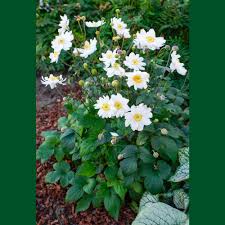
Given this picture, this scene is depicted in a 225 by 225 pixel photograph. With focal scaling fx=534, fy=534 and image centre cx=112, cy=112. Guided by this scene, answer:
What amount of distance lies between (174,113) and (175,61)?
380mm

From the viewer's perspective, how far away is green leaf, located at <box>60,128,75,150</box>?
3459 millimetres

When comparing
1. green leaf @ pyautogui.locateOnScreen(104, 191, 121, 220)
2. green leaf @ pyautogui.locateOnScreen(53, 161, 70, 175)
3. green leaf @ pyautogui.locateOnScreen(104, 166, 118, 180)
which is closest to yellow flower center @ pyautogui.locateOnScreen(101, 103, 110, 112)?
green leaf @ pyautogui.locateOnScreen(104, 166, 118, 180)

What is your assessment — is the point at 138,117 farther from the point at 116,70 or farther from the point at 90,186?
the point at 90,186

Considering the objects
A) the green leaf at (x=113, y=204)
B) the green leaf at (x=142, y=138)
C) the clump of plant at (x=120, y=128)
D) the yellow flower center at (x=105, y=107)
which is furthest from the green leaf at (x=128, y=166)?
the yellow flower center at (x=105, y=107)

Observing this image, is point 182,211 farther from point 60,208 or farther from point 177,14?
point 177,14

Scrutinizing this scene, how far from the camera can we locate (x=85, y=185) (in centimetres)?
340

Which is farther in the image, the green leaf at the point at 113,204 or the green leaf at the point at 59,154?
the green leaf at the point at 59,154

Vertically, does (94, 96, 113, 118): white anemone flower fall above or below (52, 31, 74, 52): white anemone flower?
below

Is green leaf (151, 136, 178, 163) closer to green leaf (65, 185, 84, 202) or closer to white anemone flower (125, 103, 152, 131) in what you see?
white anemone flower (125, 103, 152, 131)

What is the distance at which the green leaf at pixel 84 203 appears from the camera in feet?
11.1

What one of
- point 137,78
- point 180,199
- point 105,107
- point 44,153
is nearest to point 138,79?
point 137,78

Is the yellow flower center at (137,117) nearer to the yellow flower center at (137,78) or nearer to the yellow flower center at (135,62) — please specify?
the yellow flower center at (137,78)

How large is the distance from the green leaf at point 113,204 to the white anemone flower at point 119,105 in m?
0.59

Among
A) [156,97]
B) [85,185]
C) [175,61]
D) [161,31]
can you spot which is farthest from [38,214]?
[161,31]
